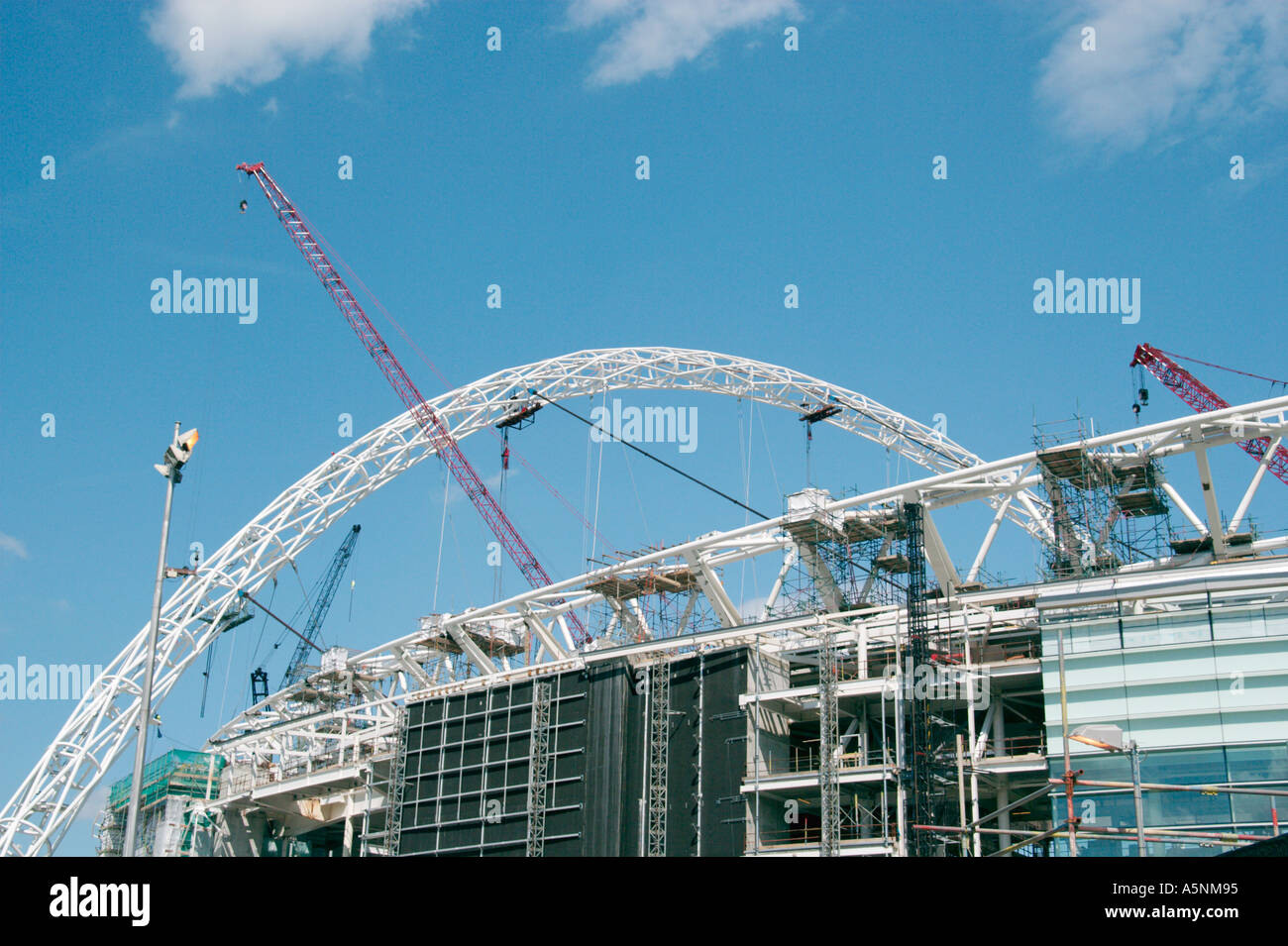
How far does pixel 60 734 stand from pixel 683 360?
49.6 m

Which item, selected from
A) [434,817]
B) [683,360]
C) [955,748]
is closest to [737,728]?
[955,748]

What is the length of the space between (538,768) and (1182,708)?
36.1 metres

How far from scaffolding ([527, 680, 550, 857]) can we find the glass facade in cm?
2953

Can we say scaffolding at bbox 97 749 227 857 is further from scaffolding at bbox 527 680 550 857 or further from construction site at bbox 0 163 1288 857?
scaffolding at bbox 527 680 550 857

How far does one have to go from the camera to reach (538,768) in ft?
253

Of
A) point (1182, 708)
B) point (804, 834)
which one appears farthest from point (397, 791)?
point (1182, 708)

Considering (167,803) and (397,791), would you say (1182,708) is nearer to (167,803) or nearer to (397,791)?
(397,791)

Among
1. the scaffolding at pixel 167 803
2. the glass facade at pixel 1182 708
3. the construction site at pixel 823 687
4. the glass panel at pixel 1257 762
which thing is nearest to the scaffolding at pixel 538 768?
the construction site at pixel 823 687

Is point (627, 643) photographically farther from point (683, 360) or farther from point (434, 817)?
point (683, 360)

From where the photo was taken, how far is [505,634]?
314ft

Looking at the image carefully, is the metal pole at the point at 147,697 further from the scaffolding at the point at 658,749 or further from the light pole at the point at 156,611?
the scaffolding at the point at 658,749

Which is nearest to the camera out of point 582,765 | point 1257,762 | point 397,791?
point 1257,762

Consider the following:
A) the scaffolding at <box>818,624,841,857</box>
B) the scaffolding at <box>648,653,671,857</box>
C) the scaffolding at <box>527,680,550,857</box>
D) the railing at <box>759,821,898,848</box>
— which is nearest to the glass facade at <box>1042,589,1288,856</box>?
the scaffolding at <box>818,624,841,857</box>

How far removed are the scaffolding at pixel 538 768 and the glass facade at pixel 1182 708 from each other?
2953cm
